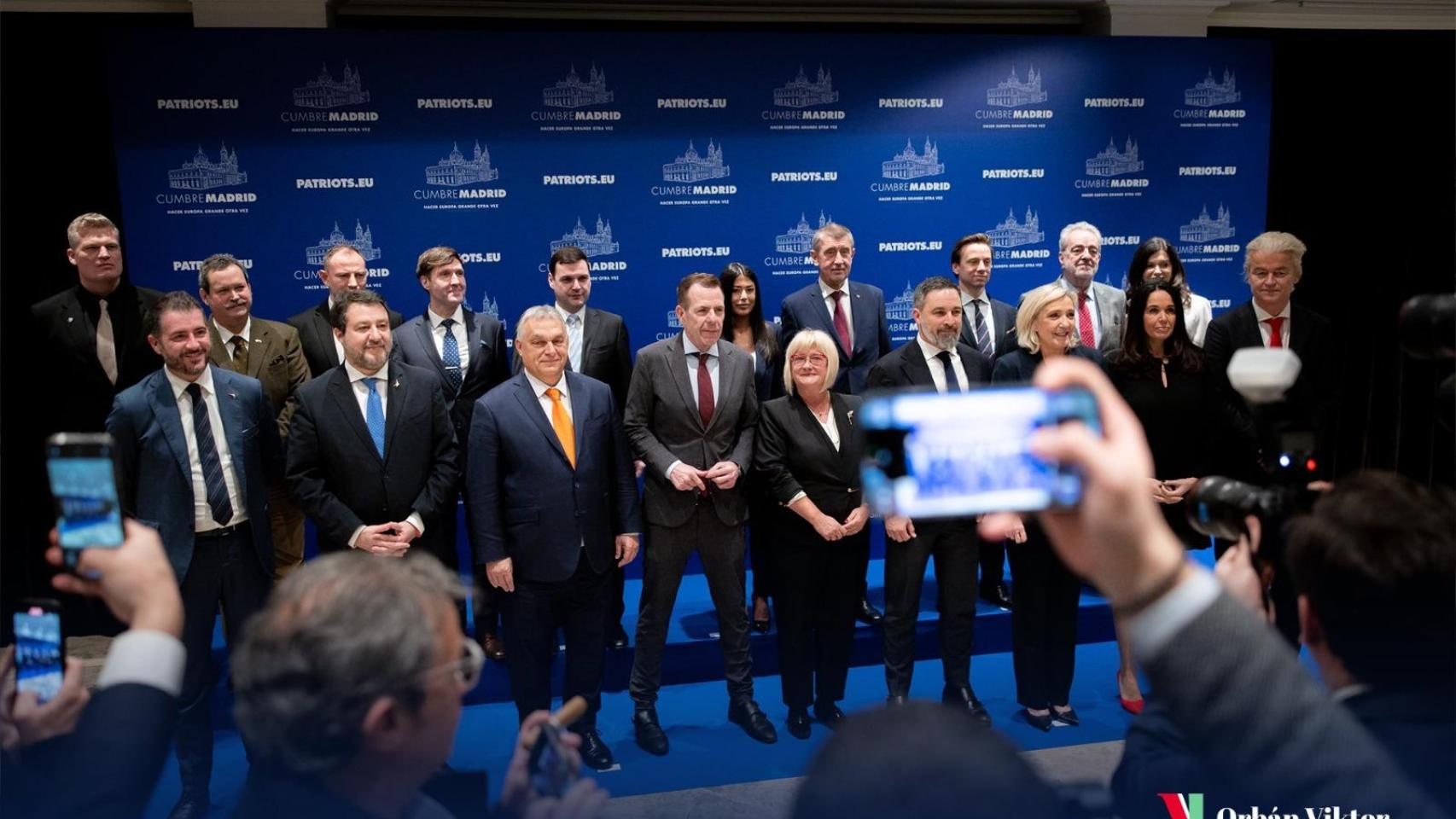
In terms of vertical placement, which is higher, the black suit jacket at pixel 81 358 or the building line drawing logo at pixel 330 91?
the building line drawing logo at pixel 330 91

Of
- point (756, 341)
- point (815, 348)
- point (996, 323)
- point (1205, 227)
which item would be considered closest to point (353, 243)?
point (756, 341)

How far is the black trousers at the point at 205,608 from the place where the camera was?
3.31 meters

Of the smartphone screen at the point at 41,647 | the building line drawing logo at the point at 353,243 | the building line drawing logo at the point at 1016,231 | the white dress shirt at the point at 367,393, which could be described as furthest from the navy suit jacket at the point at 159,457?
the building line drawing logo at the point at 1016,231

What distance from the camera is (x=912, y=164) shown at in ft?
19.6

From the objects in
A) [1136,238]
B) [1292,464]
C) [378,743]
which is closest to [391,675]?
[378,743]

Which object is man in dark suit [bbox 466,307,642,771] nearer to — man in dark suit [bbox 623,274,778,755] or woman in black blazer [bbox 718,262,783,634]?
man in dark suit [bbox 623,274,778,755]

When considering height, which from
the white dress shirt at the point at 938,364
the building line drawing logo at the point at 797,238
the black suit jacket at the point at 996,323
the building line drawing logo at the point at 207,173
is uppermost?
the building line drawing logo at the point at 207,173

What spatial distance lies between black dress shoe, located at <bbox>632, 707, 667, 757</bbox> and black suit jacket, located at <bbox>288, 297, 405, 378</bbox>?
1799 millimetres

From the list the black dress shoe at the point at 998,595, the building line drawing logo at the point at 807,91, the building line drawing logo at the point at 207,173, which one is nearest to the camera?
the black dress shoe at the point at 998,595

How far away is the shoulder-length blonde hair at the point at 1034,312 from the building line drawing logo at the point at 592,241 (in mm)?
2430

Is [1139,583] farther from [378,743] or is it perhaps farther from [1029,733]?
[1029,733]

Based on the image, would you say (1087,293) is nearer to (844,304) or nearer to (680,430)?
(844,304)

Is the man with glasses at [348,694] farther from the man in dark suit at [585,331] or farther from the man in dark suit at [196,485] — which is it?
the man in dark suit at [585,331]

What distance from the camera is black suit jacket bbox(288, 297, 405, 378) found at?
4.55m
